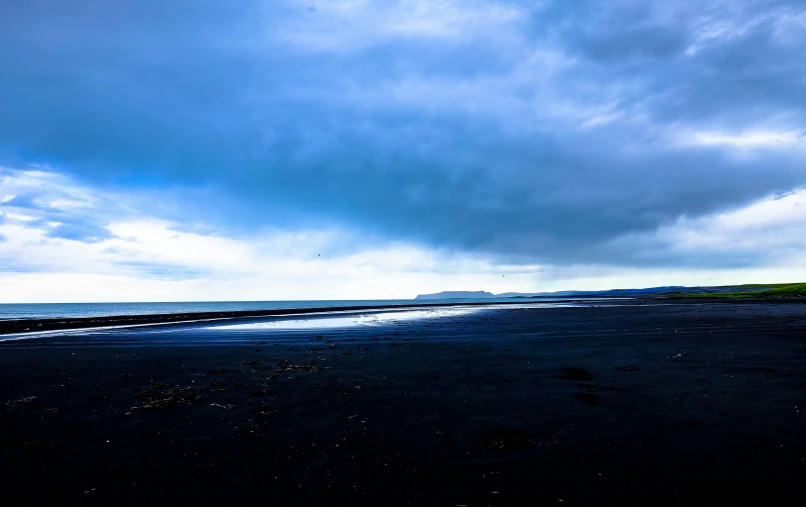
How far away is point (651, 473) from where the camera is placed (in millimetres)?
6684

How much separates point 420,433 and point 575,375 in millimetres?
8331

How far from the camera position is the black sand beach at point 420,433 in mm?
6406

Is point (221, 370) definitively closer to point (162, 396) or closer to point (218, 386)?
point (218, 386)

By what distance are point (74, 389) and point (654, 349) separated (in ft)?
83.4

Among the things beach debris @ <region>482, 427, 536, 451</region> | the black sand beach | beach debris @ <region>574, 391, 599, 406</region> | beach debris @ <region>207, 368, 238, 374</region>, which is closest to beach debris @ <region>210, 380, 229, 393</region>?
the black sand beach

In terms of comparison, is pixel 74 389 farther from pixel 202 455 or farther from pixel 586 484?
pixel 586 484

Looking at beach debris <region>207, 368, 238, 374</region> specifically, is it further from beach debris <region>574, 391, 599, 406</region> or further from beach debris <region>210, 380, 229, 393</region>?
beach debris <region>574, 391, 599, 406</region>

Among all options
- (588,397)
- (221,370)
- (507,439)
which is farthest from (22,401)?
(588,397)

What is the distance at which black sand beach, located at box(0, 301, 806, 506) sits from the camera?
6.41m

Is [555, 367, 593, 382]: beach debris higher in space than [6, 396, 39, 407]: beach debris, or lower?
lower

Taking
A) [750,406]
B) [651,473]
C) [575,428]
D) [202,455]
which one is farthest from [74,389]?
[750,406]

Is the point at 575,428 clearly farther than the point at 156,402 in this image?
No

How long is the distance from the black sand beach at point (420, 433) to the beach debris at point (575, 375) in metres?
0.15

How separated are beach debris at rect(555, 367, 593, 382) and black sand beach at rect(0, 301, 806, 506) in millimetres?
153
